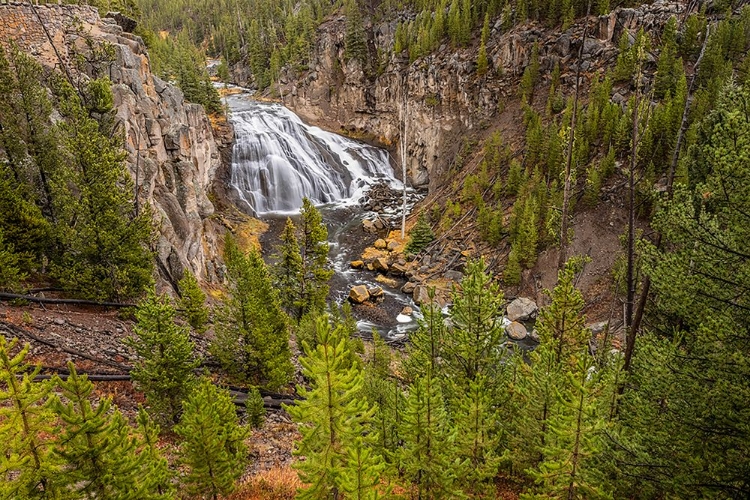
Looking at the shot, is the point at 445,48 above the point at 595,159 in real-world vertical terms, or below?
above

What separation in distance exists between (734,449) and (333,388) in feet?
19.1

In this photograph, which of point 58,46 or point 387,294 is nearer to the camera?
point 58,46

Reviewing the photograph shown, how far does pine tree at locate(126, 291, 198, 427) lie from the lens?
11992 millimetres

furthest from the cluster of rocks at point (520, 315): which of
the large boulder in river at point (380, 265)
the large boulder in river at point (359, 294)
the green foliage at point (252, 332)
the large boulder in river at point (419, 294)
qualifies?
the green foliage at point (252, 332)

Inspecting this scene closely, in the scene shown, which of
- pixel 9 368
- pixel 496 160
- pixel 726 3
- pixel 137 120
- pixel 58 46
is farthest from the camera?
pixel 496 160

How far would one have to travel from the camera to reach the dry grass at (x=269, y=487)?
10898mm

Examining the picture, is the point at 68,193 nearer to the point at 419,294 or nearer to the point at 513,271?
the point at 419,294

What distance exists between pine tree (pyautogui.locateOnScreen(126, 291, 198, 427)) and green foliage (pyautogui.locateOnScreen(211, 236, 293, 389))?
11.5ft

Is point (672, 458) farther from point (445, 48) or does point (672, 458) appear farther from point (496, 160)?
point (445, 48)

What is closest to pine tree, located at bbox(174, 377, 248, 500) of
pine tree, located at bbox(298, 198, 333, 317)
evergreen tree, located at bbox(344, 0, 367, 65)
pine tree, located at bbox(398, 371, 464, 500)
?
pine tree, located at bbox(398, 371, 464, 500)

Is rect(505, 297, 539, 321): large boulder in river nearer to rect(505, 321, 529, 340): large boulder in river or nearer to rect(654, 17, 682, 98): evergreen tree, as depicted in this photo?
rect(505, 321, 529, 340): large boulder in river

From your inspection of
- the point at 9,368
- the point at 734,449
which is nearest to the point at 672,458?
the point at 734,449

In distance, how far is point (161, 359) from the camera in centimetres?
1220

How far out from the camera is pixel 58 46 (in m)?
25.4
